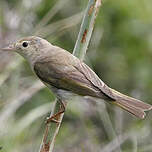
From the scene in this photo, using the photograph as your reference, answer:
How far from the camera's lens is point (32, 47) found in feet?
11.3

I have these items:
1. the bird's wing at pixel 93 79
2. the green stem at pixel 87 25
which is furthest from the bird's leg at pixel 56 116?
the green stem at pixel 87 25

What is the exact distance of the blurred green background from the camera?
381 centimetres

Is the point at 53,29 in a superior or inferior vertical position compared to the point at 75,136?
superior

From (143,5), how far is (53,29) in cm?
147

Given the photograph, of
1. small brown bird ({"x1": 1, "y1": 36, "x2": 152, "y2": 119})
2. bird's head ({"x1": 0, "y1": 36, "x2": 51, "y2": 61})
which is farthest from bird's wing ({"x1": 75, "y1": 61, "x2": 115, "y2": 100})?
bird's head ({"x1": 0, "y1": 36, "x2": 51, "y2": 61})

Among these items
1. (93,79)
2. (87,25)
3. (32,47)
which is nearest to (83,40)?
(87,25)

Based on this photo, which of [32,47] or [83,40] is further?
[32,47]

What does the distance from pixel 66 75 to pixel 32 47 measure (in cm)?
46

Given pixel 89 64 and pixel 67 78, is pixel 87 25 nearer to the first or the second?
pixel 67 78

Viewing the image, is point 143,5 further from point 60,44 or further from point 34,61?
point 34,61

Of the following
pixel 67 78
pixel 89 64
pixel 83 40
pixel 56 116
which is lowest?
pixel 89 64

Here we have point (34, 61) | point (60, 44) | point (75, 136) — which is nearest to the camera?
point (34, 61)

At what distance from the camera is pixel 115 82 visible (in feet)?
18.4

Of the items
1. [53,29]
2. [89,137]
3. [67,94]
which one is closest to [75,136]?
[89,137]
